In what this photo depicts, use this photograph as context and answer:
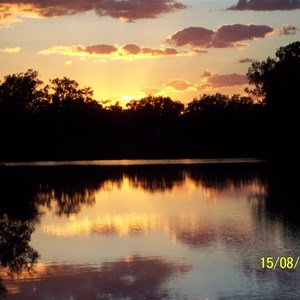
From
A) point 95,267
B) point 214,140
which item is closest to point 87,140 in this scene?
point 214,140

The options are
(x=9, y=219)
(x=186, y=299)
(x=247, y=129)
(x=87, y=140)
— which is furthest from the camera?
(x=87, y=140)

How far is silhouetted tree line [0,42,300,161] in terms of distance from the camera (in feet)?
348

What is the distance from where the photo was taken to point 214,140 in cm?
12744

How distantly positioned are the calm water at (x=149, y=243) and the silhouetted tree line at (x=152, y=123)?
59.2 meters

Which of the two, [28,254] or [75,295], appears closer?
[75,295]

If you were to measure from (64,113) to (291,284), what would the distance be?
13194 cm

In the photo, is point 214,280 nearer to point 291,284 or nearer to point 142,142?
point 291,284
